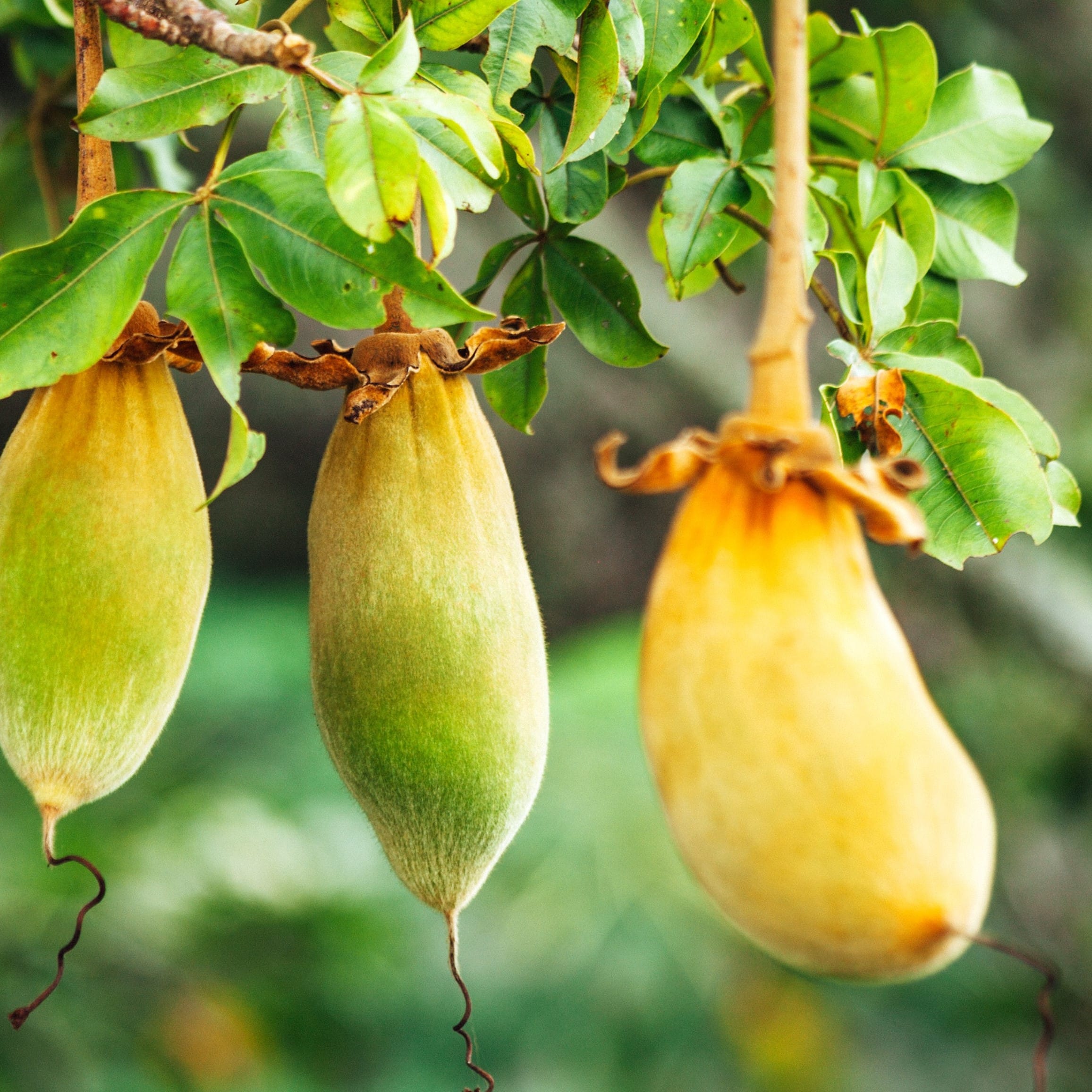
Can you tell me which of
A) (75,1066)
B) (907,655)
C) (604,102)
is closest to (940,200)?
(604,102)

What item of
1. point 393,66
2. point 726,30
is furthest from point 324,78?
point 726,30

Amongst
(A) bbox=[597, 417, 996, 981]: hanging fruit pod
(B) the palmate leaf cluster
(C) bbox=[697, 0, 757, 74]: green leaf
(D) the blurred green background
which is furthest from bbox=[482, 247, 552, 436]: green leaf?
(D) the blurred green background

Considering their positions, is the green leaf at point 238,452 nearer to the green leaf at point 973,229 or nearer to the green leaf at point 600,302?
the green leaf at point 600,302

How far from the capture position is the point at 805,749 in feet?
1.03

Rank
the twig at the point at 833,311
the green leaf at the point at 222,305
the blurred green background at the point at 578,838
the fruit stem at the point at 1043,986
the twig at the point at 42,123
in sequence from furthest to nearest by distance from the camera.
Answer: the blurred green background at the point at 578,838
the twig at the point at 42,123
the twig at the point at 833,311
the green leaf at the point at 222,305
the fruit stem at the point at 1043,986

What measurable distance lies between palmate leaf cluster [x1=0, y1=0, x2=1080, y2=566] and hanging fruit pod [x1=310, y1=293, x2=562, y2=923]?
6 centimetres

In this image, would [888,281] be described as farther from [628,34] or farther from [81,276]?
[81,276]

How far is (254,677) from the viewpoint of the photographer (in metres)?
1.92

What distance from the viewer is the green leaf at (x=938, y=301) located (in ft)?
1.88

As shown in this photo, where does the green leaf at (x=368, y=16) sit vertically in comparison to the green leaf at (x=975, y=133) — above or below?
above

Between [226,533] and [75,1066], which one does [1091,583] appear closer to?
[226,533]

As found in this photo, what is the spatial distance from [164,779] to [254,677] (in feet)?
0.70

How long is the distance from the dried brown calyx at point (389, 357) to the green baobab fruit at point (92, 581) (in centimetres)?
5

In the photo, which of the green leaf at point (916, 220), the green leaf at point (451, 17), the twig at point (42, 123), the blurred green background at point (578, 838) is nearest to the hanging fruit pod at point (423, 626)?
the green leaf at point (451, 17)
